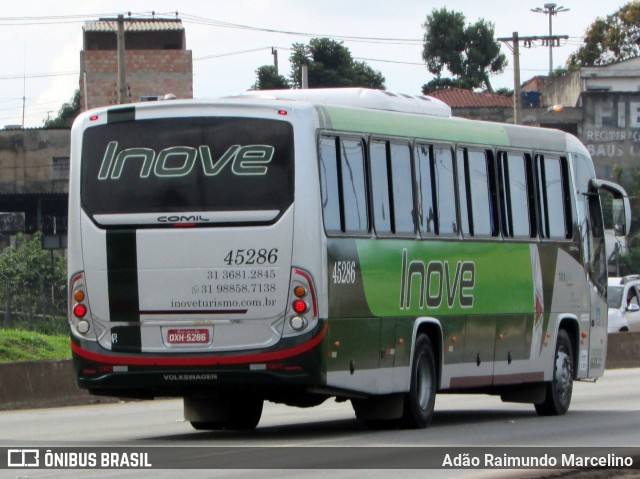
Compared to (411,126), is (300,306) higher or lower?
lower

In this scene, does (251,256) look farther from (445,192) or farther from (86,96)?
(86,96)

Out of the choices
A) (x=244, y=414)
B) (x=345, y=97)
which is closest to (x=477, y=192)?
(x=345, y=97)

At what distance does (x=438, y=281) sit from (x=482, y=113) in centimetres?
7630

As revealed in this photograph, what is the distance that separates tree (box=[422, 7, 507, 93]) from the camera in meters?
114

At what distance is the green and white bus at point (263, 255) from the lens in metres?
14.2

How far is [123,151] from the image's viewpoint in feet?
48.3

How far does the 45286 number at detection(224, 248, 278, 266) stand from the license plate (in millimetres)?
673

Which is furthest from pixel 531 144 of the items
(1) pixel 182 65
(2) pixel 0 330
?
(1) pixel 182 65

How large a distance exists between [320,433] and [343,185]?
251 centimetres

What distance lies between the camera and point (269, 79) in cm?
9162

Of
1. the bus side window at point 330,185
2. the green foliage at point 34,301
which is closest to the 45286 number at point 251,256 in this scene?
the bus side window at point 330,185

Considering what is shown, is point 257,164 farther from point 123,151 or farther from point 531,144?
point 531,144

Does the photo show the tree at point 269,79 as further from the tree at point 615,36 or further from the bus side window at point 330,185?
the bus side window at point 330,185

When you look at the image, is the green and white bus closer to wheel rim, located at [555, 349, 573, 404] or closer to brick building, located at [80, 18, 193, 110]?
wheel rim, located at [555, 349, 573, 404]
